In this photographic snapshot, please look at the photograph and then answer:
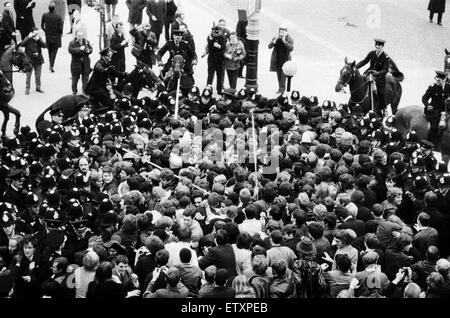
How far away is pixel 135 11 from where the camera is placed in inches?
995

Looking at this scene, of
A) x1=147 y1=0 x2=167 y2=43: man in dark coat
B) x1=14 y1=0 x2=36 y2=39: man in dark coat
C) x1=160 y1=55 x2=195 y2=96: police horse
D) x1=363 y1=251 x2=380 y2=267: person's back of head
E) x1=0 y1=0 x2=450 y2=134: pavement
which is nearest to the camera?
x1=363 y1=251 x2=380 y2=267: person's back of head

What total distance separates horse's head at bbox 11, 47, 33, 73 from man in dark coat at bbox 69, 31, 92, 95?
1.42m

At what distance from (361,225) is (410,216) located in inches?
56.9

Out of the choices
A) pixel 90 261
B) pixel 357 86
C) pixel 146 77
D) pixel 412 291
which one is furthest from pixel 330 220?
pixel 146 77

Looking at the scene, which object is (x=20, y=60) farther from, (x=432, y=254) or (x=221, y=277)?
(x=432, y=254)

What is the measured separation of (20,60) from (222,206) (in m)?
8.65

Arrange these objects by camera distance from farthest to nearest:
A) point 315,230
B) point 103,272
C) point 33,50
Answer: point 33,50
point 315,230
point 103,272

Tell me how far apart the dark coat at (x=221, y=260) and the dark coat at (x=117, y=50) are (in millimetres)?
10915

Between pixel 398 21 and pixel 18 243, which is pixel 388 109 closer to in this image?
pixel 398 21

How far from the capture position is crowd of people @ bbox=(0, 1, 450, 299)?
34.6ft

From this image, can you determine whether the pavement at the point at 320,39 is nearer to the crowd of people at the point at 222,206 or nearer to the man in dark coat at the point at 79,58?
the man in dark coat at the point at 79,58

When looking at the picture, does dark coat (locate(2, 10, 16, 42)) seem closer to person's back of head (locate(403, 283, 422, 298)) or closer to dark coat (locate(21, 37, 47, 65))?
dark coat (locate(21, 37, 47, 65))

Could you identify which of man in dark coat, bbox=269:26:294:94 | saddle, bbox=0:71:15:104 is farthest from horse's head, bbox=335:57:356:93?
A: saddle, bbox=0:71:15:104
